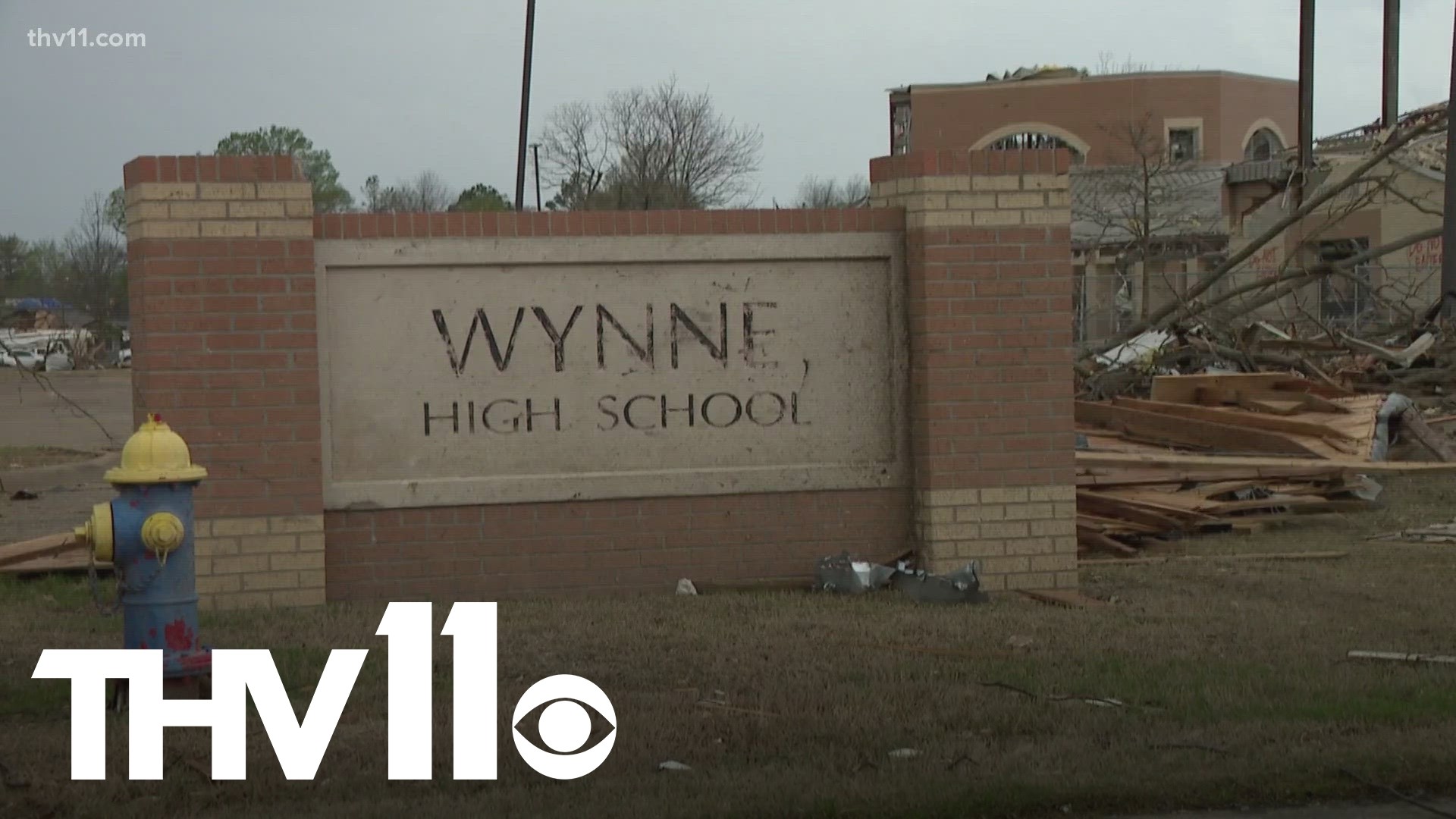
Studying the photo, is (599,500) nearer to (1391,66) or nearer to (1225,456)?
(1225,456)

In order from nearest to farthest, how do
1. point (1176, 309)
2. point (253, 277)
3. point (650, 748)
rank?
1. point (650, 748)
2. point (253, 277)
3. point (1176, 309)

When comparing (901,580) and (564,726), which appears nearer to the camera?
(564,726)

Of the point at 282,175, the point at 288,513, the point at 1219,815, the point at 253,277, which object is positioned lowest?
the point at 1219,815

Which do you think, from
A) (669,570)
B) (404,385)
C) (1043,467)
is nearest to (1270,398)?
(1043,467)

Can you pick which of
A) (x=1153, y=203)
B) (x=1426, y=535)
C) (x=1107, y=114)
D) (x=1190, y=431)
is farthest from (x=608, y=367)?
(x=1107, y=114)

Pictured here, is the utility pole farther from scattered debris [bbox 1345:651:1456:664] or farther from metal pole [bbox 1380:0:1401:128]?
scattered debris [bbox 1345:651:1456:664]

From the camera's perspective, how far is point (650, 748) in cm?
590

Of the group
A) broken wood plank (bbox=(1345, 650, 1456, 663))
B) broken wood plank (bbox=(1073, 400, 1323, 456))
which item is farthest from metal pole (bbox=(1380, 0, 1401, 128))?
broken wood plank (bbox=(1345, 650, 1456, 663))

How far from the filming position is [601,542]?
9242 millimetres

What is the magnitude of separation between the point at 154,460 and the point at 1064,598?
5002 millimetres

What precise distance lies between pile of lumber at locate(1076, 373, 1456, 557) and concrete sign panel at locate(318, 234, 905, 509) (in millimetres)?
3056

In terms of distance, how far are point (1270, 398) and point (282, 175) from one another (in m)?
12.4

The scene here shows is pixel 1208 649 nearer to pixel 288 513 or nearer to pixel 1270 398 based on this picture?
pixel 288 513

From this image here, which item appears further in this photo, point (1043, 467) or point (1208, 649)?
point (1043, 467)
